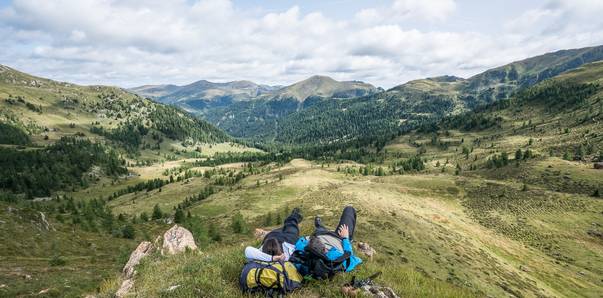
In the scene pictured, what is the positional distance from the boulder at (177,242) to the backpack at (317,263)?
9.62m

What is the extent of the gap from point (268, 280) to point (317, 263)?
155cm

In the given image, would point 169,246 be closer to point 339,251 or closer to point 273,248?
point 273,248

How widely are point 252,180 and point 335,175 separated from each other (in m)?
39.2

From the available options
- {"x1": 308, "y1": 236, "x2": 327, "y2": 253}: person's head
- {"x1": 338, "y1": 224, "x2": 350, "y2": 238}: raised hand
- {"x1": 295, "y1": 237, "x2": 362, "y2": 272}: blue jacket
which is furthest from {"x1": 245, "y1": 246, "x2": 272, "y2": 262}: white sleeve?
{"x1": 338, "y1": 224, "x2": 350, "y2": 238}: raised hand

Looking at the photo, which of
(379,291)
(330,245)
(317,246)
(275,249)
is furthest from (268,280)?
(379,291)

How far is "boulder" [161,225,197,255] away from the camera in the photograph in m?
17.4

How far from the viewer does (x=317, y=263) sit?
369 inches

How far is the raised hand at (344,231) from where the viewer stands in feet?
38.5

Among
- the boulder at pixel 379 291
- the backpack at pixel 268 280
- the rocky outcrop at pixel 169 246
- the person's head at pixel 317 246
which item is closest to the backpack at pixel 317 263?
the person's head at pixel 317 246

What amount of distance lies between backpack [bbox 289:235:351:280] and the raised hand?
173 centimetres

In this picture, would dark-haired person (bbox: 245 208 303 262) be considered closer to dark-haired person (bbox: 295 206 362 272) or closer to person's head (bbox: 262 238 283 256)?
person's head (bbox: 262 238 283 256)

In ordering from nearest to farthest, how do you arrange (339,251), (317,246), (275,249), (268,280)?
(268,280), (317,246), (339,251), (275,249)

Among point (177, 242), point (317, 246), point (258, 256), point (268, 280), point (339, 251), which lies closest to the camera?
point (268, 280)

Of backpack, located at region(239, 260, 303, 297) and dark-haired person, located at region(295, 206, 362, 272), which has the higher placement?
dark-haired person, located at region(295, 206, 362, 272)
